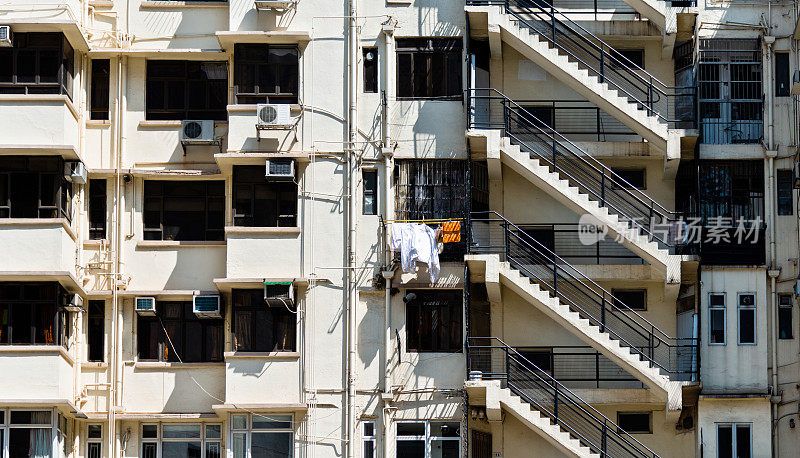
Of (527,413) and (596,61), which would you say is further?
(596,61)

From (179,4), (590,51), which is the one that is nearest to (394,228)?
(590,51)

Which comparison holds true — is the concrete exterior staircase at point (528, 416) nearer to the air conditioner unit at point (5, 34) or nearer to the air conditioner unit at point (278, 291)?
the air conditioner unit at point (278, 291)

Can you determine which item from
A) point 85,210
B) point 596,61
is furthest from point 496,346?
point 85,210

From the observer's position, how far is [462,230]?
130 feet

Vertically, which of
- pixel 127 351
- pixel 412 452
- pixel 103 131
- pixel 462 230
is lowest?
pixel 412 452

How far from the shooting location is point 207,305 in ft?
129

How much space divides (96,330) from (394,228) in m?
8.43

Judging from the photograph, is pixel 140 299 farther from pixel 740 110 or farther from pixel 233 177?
pixel 740 110

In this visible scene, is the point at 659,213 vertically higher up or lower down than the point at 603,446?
higher up

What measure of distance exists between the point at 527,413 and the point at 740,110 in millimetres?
10238

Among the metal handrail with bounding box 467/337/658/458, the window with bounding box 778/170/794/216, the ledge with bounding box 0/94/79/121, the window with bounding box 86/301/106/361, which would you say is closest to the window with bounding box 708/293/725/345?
the window with bounding box 778/170/794/216

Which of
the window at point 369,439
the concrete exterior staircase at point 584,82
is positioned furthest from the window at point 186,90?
the window at point 369,439

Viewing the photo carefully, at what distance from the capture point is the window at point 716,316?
39.2m

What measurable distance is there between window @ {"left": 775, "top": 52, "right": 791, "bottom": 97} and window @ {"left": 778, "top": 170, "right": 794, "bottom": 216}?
2.16 metres
